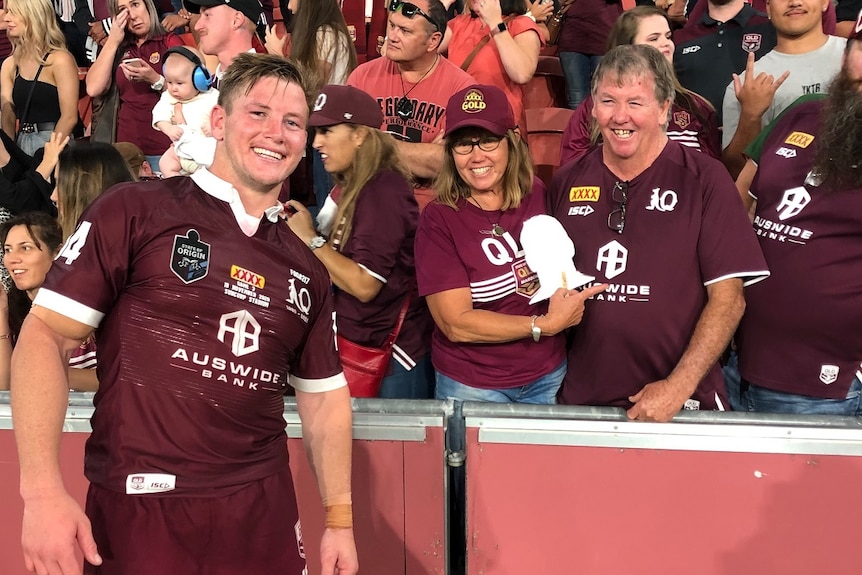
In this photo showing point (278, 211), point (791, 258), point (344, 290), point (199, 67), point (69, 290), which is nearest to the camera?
point (69, 290)

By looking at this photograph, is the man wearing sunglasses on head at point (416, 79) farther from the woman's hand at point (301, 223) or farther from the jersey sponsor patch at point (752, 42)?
the jersey sponsor patch at point (752, 42)

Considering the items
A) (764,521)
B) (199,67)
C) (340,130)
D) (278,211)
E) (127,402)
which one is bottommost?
(764,521)

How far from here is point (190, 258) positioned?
194 cm

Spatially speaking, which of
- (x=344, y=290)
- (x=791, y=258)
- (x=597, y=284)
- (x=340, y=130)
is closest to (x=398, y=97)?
(x=340, y=130)

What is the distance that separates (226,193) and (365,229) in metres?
1.14

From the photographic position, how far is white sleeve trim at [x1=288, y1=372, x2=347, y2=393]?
2.26m

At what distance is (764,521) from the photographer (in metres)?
2.53

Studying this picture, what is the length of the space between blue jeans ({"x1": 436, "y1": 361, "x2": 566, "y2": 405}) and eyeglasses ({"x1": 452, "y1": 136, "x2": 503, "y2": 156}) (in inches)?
35.1

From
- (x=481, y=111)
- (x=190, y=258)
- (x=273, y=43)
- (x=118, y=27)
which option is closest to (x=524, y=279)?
(x=481, y=111)

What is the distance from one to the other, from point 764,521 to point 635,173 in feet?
4.28

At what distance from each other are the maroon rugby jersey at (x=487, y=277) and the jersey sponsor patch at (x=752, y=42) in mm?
2165

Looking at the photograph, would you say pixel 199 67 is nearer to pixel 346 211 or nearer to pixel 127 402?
pixel 346 211

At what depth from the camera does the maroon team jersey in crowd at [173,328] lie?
189 cm

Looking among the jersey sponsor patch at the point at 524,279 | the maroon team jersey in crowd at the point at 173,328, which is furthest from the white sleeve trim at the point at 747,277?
the maroon team jersey in crowd at the point at 173,328
